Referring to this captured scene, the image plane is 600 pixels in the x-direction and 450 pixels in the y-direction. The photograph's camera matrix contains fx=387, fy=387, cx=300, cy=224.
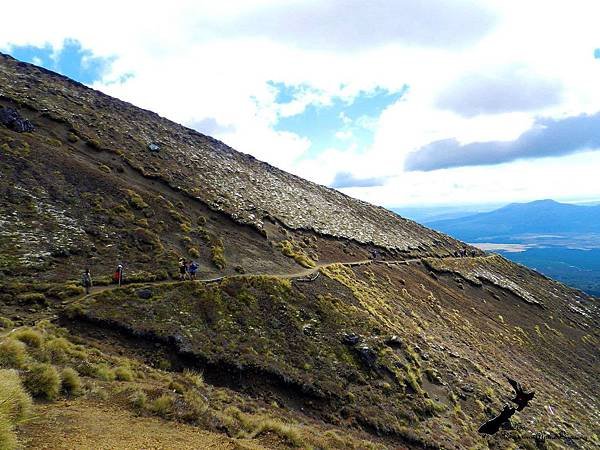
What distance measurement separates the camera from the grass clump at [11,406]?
915 cm

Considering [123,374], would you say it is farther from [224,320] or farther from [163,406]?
[224,320]

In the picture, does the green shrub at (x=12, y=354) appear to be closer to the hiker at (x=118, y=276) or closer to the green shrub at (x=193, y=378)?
the green shrub at (x=193, y=378)

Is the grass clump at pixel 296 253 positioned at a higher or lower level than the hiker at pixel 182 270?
higher

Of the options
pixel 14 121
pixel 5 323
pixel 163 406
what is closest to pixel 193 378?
pixel 163 406

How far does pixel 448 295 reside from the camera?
6431cm

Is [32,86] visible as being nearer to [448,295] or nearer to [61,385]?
[61,385]

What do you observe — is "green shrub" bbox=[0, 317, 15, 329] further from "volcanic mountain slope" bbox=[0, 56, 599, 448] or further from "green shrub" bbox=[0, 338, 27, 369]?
"green shrub" bbox=[0, 338, 27, 369]

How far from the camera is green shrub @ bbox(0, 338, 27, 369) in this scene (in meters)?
14.4

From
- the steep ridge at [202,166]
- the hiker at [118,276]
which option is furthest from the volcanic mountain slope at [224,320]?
the hiker at [118,276]

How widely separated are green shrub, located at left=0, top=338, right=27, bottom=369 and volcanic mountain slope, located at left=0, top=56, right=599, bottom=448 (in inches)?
3.6

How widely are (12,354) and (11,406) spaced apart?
538 centimetres

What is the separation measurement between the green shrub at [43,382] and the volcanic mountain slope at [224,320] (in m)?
0.08

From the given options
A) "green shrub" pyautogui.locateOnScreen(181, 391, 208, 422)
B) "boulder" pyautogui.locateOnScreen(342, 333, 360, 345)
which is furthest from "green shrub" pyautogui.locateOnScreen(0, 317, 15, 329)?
"boulder" pyautogui.locateOnScreen(342, 333, 360, 345)

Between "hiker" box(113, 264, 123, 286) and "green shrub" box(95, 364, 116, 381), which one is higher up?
"hiker" box(113, 264, 123, 286)
